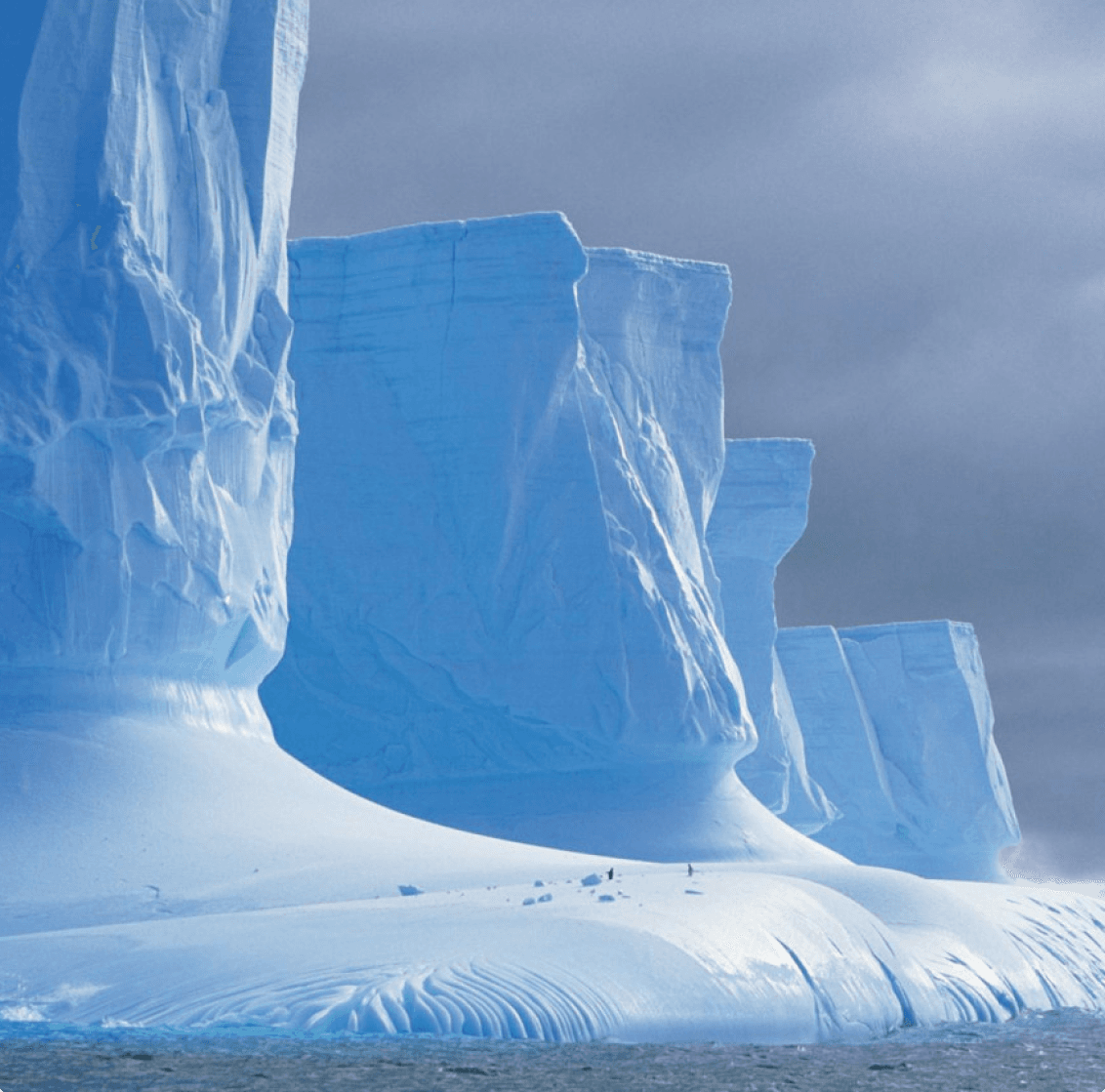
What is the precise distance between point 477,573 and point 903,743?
638 inches

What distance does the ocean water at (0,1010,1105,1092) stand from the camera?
10383 millimetres

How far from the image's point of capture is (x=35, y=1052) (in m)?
11.1

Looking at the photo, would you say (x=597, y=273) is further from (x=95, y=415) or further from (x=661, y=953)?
(x=661, y=953)

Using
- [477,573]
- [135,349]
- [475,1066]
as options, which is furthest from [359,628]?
[475,1066]

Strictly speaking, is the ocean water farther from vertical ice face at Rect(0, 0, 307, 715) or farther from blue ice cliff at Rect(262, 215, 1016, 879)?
blue ice cliff at Rect(262, 215, 1016, 879)

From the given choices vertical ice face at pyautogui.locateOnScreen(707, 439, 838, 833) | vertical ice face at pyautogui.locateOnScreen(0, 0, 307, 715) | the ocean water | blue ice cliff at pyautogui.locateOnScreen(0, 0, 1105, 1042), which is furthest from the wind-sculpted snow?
the ocean water

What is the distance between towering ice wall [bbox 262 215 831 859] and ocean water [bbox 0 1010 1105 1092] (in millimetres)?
12165

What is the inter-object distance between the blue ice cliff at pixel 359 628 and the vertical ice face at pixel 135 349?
0.03 meters

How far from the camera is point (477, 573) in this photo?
999 inches

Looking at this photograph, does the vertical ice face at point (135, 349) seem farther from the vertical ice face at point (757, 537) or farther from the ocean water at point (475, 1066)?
the vertical ice face at point (757, 537)

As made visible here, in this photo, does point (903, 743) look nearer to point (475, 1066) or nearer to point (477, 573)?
point (477, 573)

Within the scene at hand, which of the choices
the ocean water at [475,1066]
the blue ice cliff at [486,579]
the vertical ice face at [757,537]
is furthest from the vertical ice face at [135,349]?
the vertical ice face at [757,537]

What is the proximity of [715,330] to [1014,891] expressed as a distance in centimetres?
959

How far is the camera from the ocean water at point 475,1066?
34.1 ft
